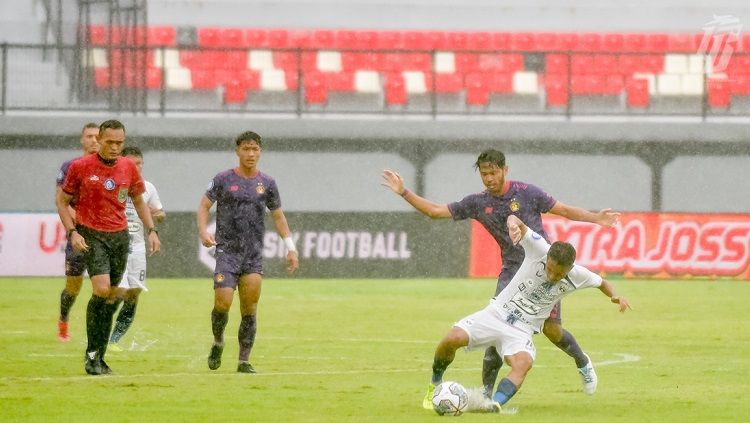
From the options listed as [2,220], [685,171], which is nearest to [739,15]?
[685,171]

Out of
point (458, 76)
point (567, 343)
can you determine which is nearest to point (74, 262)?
point (567, 343)

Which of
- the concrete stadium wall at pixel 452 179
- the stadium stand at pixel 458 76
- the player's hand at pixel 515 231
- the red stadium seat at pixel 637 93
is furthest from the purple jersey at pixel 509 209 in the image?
the concrete stadium wall at pixel 452 179

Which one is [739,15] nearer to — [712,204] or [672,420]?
[712,204]

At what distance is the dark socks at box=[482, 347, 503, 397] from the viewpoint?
37.3ft

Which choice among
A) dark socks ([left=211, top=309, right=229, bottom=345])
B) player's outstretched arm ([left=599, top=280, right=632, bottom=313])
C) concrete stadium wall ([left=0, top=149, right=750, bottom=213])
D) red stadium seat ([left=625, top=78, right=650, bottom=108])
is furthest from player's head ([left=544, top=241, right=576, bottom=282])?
concrete stadium wall ([left=0, top=149, right=750, bottom=213])

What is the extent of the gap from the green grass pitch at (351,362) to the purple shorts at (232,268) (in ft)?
2.71

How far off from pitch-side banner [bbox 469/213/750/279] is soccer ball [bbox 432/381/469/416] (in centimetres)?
1807

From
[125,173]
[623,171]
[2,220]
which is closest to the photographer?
[125,173]

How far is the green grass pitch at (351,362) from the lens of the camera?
10836mm

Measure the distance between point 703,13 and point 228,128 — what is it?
14.2 metres

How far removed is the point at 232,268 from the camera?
13414 millimetres

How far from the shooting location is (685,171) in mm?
36719

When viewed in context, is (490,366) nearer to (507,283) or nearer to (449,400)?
(507,283)

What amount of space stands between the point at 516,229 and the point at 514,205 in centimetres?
89
